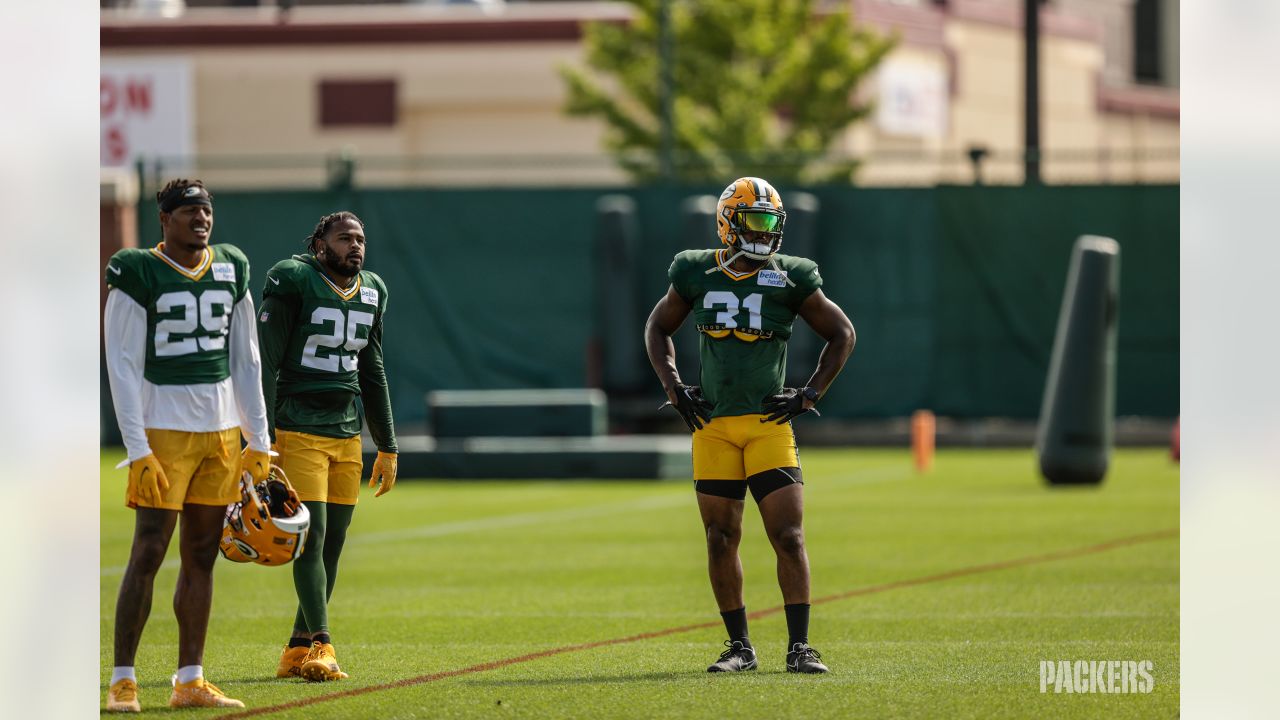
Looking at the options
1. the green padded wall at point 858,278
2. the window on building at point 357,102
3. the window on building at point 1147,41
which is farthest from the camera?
the window on building at point 1147,41

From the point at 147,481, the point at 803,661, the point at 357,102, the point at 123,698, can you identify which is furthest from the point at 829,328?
the point at 357,102

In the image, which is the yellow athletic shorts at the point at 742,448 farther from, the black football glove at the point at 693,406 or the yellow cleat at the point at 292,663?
the yellow cleat at the point at 292,663

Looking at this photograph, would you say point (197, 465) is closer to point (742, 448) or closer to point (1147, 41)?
point (742, 448)

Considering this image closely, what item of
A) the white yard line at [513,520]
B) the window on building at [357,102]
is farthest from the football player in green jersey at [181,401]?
the window on building at [357,102]

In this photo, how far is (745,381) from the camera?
877 cm

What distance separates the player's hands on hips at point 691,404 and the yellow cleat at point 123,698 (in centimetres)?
249

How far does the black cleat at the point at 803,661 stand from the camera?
8.62 metres

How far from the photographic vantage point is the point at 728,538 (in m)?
8.74

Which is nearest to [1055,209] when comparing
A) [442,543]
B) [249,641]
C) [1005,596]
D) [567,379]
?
[567,379]

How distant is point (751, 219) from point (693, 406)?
836 millimetres

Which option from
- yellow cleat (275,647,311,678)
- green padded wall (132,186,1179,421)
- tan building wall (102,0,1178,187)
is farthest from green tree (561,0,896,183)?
yellow cleat (275,647,311,678)

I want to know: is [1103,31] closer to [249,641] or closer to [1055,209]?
[1055,209]
